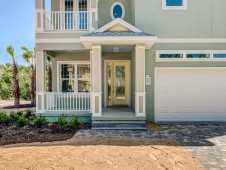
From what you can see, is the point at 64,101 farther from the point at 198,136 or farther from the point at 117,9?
the point at 198,136

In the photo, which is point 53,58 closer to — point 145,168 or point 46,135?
point 46,135

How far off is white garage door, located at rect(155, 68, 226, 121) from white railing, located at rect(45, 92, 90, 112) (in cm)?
355

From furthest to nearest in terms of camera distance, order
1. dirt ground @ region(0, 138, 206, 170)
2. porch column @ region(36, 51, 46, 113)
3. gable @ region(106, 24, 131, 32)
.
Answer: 1. porch column @ region(36, 51, 46, 113)
2. gable @ region(106, 24, 131, 32)
3. dirt ground @ region(0, 138, 206, 170)

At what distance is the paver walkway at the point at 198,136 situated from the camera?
5.06 metres

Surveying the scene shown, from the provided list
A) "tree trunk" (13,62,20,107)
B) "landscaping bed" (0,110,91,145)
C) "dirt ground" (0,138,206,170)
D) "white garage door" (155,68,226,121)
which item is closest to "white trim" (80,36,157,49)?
"white garage door" (155,68,226,121)

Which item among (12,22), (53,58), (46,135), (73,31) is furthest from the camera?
(12,22)

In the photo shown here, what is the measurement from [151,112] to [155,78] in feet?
5.49

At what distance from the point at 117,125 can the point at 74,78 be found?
4.54m

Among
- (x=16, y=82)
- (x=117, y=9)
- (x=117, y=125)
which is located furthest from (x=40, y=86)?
(x=16, y=82)

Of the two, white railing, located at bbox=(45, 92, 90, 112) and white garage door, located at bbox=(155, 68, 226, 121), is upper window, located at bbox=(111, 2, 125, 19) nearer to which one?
white garage door, located at bbox=(155, 68, 226, 121)

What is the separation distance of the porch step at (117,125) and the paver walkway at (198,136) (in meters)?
0.36

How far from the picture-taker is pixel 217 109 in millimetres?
9828

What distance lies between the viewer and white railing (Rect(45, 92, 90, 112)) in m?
9.62

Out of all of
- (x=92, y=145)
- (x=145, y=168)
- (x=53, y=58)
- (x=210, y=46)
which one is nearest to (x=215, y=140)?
(x=145, y=168)
